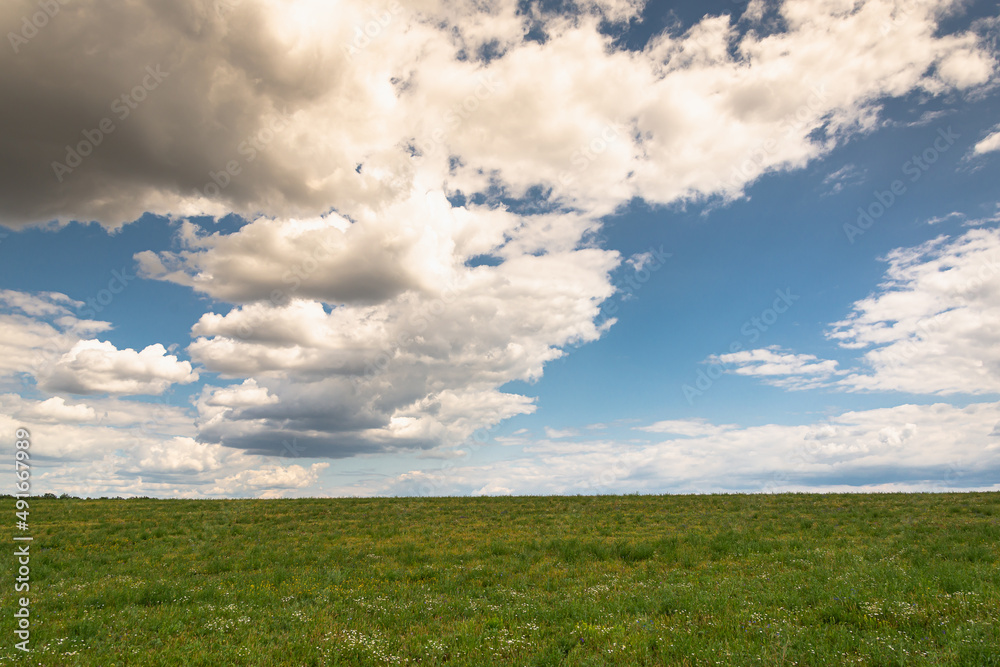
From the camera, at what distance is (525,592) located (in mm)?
14453

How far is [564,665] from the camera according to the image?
882 cm

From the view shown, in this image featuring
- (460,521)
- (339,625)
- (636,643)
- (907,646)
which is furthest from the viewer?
(460,521)

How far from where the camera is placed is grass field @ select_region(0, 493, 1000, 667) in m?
9.26

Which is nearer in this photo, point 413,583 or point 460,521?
point 413,583

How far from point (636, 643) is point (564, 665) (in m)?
1.53

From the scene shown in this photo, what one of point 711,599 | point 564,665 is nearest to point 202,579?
point 564,665

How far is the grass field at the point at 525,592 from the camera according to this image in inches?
364

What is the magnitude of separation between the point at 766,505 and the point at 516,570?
25966 mm

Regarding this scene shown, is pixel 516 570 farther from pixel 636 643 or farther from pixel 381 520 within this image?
pixel 381 520

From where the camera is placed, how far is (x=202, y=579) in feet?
54.9

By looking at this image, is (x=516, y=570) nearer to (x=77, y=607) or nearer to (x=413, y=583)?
(x=413, y=583)

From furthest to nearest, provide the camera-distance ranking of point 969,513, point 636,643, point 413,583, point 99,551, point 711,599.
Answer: point 969,513, point 99,551, point 413,583, point 711,599, point 636,643

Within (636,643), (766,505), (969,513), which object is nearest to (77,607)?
(636,643)

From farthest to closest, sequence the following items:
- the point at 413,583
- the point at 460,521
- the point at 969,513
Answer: the point at 460,521, the point at 969,513, the point at 413,583
